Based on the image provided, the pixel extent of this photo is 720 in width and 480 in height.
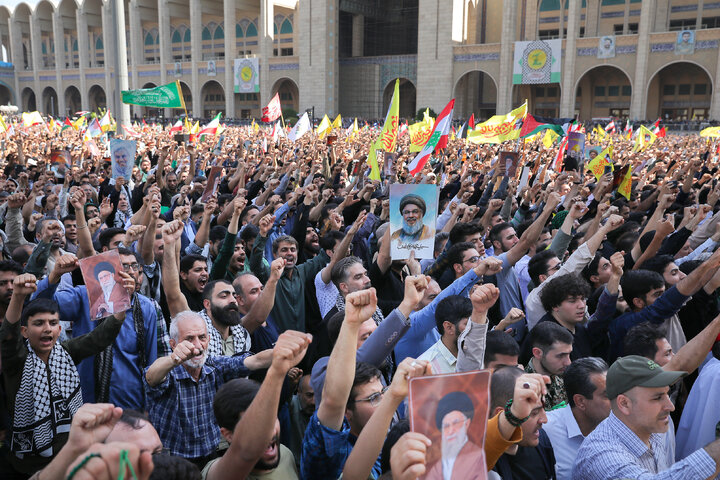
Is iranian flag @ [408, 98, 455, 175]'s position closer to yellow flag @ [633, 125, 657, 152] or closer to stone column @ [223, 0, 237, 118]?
yellow flag @ [633, 125, 657, 152]

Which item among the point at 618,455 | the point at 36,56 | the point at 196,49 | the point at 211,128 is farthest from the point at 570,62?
the point at 36,56

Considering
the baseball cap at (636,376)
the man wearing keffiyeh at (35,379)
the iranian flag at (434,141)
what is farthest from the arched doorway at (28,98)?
the baseball cap at (636,376)

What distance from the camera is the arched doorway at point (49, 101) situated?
206 feet

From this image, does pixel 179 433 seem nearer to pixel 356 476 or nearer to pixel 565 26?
pixel 356 476

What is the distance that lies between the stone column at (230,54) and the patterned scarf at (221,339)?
46280mm

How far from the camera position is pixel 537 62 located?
36.1 meters

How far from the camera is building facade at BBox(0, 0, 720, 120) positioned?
Result: 35.1 m

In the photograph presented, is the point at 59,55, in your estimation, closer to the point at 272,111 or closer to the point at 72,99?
the point at 72,99

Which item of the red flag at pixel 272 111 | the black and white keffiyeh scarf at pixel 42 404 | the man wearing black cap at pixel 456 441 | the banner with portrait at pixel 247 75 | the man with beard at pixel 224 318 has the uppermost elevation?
the banner with portrait at pixel 247 75

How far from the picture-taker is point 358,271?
4.23 m

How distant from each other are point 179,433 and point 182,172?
784 centimetres

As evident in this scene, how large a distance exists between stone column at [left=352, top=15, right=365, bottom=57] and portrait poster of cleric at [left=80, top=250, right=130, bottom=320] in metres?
47.1

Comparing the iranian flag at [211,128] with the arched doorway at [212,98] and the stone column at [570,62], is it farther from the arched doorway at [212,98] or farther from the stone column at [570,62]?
the arched doorway at [212,98]

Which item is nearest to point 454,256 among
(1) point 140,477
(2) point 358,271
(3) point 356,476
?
(2) point 358,271
